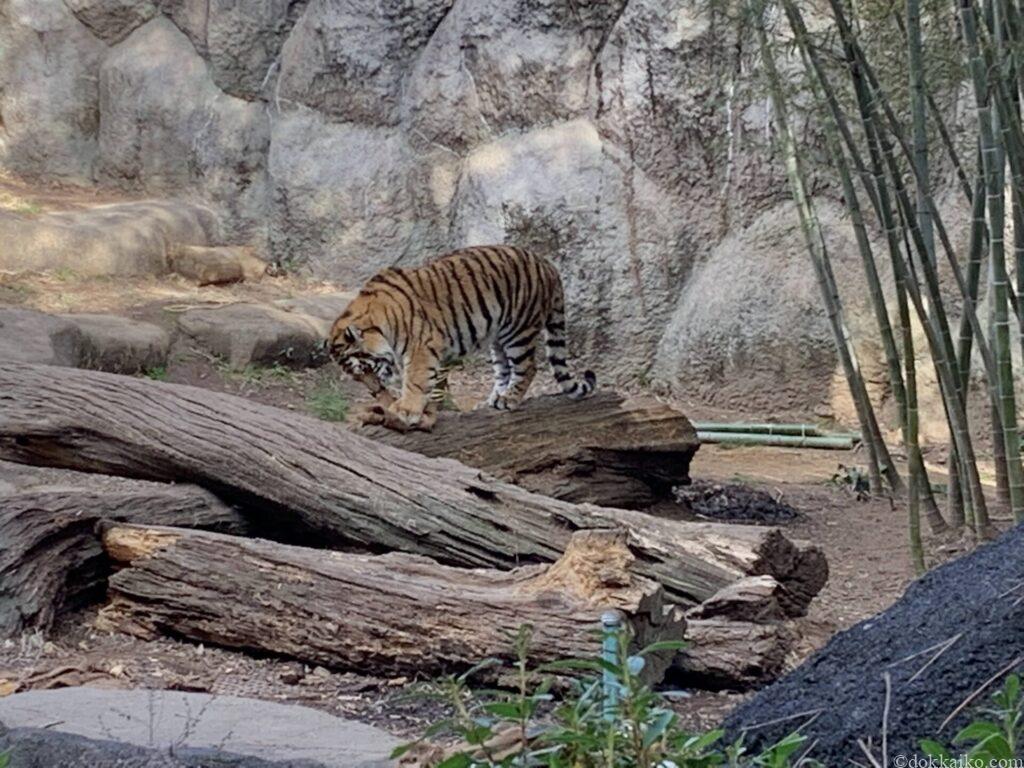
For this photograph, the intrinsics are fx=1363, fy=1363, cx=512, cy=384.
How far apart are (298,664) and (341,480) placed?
2.91 feet

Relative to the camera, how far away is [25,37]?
13445 mm

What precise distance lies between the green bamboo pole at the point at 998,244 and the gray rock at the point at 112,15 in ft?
35.1

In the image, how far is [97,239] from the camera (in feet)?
37.9

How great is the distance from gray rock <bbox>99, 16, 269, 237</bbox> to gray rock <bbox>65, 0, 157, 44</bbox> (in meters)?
0.11

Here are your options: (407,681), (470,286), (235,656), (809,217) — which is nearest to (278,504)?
(235,656)

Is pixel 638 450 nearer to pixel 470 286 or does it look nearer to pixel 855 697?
pixel 470 286

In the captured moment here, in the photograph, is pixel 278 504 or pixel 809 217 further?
pixel 809 217

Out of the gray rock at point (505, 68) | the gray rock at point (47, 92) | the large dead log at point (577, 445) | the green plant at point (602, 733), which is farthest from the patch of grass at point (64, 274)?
the green plant at point (602, 733)

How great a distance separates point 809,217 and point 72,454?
4130mm

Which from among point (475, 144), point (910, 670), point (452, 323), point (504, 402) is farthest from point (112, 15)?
point (910, 670)

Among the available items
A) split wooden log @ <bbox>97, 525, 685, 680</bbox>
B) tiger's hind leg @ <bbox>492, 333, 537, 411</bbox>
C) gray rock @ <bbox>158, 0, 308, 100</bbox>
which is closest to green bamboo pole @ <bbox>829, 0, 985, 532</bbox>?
split wooden log @ <bbox>97, 525, 685, 680</bbox>

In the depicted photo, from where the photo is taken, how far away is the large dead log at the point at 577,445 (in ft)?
21.7

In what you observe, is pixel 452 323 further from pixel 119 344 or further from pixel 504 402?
pixel 119 344

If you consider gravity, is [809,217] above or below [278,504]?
above
